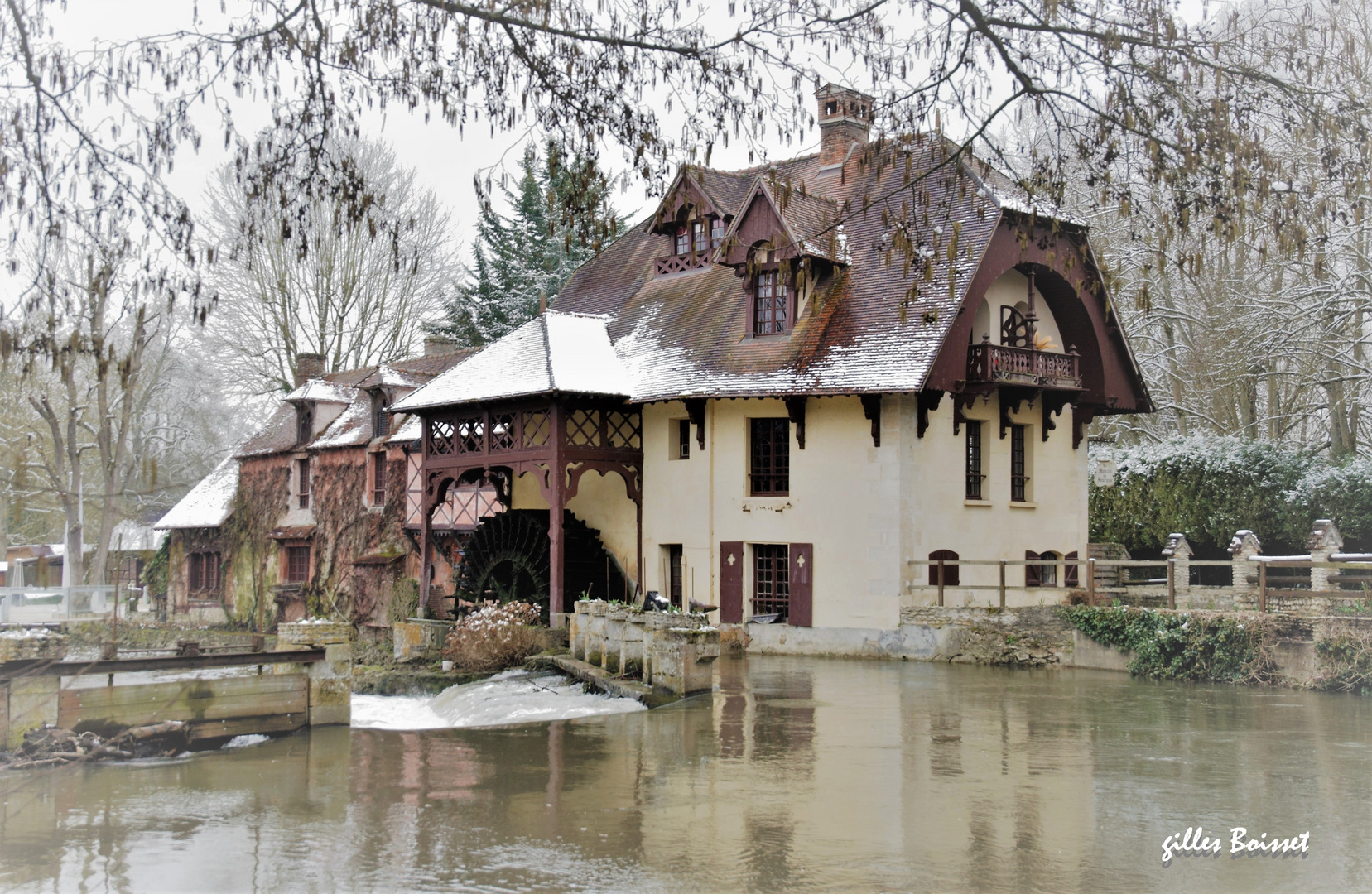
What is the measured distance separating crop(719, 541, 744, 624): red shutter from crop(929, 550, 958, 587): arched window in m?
3.33

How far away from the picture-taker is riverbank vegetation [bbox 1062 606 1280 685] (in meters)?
17.8

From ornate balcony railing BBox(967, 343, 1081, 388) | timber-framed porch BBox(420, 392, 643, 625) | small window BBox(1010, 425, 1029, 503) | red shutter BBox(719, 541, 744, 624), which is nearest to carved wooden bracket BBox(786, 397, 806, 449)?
red shutter BBox(719, 541, 744, 624)

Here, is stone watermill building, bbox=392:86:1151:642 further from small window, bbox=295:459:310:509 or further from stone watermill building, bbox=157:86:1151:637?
small window, bbox=295:459:310:509

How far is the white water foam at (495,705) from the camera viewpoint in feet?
A: 52.0

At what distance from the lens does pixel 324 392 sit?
110 ft

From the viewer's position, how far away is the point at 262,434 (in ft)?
120

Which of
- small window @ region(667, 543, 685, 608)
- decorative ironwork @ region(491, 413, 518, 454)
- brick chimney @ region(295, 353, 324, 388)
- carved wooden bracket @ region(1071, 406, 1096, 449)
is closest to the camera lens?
decorative ironwork @ region(491, 413, 518, 454)

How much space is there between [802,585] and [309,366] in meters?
19.4

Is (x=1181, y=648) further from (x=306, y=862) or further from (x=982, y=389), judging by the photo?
(x=306, y=862)

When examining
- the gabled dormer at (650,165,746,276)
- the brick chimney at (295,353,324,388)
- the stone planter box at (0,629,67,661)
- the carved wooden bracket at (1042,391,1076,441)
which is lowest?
the stone planter box at (0,629,67,661)

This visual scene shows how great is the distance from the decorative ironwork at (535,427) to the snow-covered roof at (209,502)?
1571 centimetres

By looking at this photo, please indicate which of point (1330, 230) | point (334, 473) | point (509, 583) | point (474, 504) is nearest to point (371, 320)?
point (334, 473)

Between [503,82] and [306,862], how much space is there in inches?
216

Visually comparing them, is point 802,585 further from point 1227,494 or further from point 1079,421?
point 1227,494
